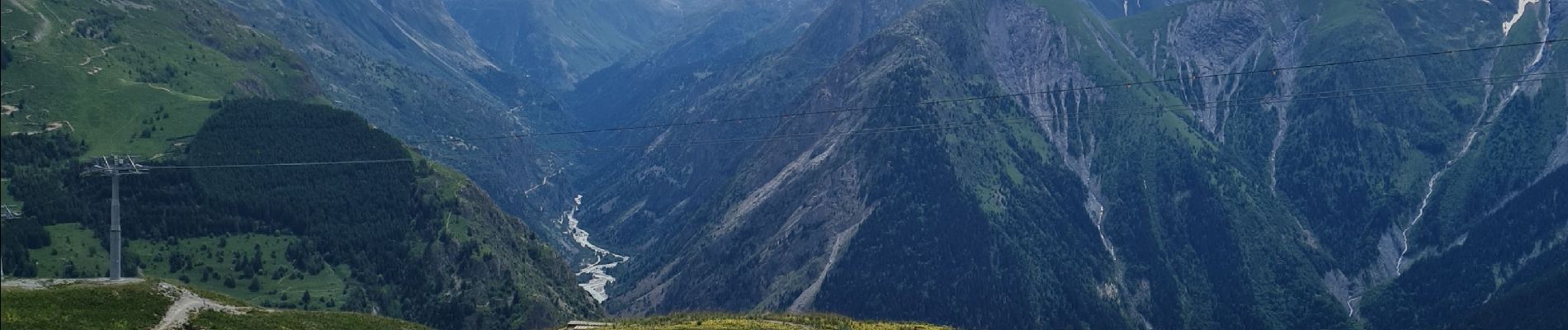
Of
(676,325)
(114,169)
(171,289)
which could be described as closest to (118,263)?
(114,169)

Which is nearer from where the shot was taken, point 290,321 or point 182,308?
point 182,308

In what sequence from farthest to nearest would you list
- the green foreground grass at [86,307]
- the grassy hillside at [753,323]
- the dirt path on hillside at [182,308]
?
the grassy hillside at [753,323], the dirt path on hillside at [182,308], the green foreground grass at [86,307]

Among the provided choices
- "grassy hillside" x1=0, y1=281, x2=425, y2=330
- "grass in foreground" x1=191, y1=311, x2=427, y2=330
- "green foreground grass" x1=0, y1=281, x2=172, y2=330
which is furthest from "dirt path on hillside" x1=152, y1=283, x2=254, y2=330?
"grass in foreground" x1=191, y1=311, x2=427, y2=330

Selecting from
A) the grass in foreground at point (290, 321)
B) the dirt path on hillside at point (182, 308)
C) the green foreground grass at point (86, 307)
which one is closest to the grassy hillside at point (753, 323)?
the grass in foreground at point (290, 321)

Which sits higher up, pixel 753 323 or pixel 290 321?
pixel 290 321

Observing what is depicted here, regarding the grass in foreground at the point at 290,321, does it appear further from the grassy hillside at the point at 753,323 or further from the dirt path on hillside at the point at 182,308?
the grassy hillside at the point at 753,323

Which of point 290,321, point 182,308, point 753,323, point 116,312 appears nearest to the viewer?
point 116,312

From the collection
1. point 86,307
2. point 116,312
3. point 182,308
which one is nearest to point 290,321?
point 182,308

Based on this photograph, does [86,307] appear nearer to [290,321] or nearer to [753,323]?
[290,321]
